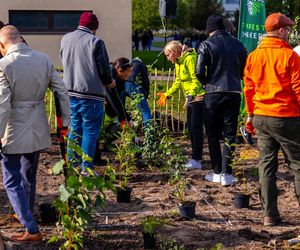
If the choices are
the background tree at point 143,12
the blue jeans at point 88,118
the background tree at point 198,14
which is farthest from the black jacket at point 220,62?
the background tree at point 198,14

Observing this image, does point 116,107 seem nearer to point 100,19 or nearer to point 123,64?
point 123,64

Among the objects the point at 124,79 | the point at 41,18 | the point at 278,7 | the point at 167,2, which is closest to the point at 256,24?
the point at 124,79

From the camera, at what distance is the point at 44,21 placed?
932 inches

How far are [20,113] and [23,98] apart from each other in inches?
4.6

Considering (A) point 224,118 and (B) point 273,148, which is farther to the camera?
(A) point 224,118

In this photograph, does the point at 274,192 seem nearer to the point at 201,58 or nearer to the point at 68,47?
the point at 201,58

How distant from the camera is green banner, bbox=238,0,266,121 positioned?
479 inches

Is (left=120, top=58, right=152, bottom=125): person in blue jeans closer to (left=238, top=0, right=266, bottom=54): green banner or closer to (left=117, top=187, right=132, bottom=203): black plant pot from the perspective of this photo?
(left=117, top=187, right=132, bottom=203): black plant pot

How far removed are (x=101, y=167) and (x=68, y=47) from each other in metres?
1.75

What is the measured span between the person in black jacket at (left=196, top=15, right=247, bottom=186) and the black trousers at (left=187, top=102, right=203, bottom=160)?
31.0 inches

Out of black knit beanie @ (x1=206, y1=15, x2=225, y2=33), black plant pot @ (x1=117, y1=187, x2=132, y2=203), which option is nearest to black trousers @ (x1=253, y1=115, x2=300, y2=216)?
black plant pot @ (x1=117, y1=187, x2=132, y2=203)

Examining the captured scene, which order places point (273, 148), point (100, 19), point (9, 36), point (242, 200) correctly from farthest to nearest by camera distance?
point (100, 19) → point (242, 200) → point (273, 148) → point (9, 36)

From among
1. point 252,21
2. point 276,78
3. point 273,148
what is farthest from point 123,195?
point 252,21

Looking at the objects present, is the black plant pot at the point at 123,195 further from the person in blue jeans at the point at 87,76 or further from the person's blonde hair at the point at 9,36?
the person's blonde hair at the point at 9,36
